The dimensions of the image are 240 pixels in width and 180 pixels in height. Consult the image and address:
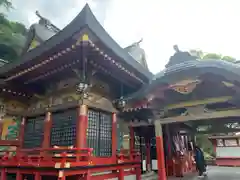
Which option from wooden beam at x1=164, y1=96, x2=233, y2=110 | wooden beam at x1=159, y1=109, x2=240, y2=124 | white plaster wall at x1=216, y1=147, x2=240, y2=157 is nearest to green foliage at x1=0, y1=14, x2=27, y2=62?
wooden beam at x1=164, y1=96, x2=233, y2=110

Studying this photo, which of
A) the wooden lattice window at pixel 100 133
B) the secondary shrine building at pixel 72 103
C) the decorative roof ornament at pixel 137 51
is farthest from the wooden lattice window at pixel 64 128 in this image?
the decorative roof ornament at pixel 137 51

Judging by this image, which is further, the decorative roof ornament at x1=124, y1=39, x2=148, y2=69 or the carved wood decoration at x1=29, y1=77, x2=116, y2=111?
the decorative roof ornament at x1=124, y1=39, x2=148, y2=69

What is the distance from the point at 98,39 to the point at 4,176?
6972mm

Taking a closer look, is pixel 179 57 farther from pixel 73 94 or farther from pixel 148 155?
pixel 148 155

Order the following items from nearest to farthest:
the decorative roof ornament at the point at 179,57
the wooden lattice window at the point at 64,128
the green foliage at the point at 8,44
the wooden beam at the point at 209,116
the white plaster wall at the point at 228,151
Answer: the wooden beam at the point at 209,116 → the decorative roof ornament at the point at 179,57 → the wooden lattice window at the point at 64,128 → the green foliage at the point at 8,44 → the white plaster wall at the point at 228,151

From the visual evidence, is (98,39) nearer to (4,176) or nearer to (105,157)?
(105,157)

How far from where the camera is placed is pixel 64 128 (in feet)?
26.2

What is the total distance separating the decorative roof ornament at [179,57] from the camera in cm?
738

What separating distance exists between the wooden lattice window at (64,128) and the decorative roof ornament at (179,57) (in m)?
4.25

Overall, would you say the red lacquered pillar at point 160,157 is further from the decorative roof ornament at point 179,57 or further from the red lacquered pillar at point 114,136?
the decorative roof ornament at point 179,57

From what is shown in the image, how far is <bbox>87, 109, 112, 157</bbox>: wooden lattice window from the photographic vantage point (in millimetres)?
7765

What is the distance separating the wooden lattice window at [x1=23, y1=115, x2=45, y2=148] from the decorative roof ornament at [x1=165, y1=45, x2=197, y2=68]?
242 inches

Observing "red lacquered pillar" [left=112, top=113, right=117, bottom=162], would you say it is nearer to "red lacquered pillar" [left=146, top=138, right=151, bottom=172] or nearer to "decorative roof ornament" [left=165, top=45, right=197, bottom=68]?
"decorative roof ornament" [left=165, top=45, right=197, bottom=68]

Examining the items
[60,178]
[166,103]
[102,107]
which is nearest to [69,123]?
[102,107]
